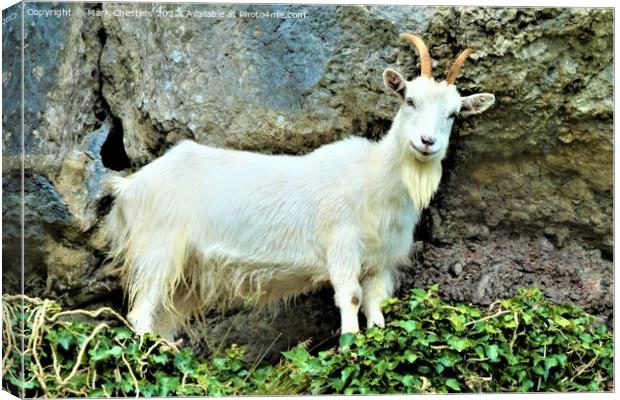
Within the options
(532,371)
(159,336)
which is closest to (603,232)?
(532,371)

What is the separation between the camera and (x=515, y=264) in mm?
8781

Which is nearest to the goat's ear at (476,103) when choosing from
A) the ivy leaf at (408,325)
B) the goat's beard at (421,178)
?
the goat's beard at (421,178)

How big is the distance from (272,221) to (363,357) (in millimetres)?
1138

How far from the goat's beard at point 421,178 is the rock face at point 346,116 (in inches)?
20.3

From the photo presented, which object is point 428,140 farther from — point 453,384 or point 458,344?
point 453,384

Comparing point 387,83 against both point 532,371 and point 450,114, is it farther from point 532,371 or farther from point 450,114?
point 532,371

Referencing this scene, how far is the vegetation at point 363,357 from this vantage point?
25.0 feet

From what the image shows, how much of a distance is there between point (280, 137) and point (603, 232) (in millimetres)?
2434

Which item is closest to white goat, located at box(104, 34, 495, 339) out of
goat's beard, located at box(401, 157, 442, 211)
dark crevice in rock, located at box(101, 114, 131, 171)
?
goat's beard, located at box(401, 157, 442, 211)

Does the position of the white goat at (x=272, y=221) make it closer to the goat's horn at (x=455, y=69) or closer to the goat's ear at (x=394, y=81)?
the goat's horn at (x=455, y=69)

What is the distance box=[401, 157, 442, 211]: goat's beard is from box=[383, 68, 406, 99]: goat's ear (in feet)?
1.50

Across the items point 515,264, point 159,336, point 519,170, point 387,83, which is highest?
point 387,83

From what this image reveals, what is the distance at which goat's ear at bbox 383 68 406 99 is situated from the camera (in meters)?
8.00

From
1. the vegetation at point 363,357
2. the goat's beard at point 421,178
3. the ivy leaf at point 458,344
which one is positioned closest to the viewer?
the vegetation at point 363,357
